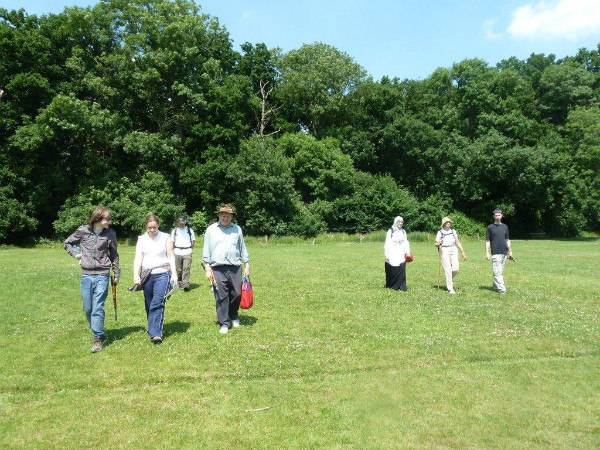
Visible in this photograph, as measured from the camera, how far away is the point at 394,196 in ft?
172

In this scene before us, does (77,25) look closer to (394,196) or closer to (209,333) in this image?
(394,196)

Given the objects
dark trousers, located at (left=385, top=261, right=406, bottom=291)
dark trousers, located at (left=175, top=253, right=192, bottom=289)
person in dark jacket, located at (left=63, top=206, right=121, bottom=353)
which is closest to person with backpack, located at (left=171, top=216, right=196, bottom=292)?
dark trousers, located at (left=175, top=253, right=192, bottom=289)

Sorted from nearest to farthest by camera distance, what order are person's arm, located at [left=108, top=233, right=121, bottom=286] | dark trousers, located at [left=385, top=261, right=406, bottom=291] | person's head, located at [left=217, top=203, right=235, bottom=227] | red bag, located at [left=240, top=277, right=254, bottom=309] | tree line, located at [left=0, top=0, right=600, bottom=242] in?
1. person's arm, located at [left=108, top=233, right=121, bottom=286]
2. person's head, located at [left=217, top=203, right=235, bottom=227]
3. red bag, located at [left=240, top=277, right=254, bottom=309]
4. dark trousers, located at [left=385, top=261, right=406, bottom=291]
5. tree line, located at [left=0, top=0, right=600, bottom=242]

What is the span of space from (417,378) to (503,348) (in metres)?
2.40

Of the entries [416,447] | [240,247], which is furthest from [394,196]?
[416,447]

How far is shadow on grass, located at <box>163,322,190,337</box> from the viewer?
30.6ft

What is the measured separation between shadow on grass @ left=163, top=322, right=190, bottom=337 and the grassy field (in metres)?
0.04

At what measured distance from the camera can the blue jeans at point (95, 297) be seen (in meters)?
8.20

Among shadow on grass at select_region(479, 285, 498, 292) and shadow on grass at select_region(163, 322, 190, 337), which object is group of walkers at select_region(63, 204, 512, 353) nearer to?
shadow on grass at select_region(163, 322, 190, 337)

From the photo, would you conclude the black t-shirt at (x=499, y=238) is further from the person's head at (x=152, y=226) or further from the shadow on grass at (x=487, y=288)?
the person's head at (x=152, y=226)

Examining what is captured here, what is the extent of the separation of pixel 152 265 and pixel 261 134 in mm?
46453

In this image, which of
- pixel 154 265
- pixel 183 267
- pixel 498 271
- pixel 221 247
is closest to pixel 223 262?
pixel 221 247

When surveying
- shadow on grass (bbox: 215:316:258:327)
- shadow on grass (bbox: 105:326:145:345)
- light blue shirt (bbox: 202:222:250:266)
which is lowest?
shadow on grass (bbox: 215:316:258:327)

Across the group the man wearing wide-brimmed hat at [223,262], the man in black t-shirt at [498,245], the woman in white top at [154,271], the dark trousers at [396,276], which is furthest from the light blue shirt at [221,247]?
the man in black t-shirt at [498,245]
